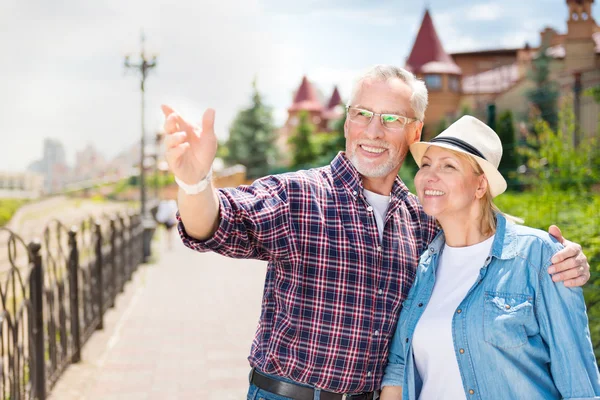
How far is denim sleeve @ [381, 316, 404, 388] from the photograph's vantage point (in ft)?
8.00

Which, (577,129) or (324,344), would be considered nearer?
(324,344)

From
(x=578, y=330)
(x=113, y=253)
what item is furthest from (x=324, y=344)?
(x=113, y=253)

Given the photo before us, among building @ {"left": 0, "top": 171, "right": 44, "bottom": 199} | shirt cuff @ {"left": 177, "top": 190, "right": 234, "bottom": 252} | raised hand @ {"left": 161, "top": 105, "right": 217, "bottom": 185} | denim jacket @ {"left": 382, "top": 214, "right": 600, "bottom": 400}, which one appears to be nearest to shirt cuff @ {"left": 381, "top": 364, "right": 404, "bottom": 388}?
denim jacket @ {"left": 382, "top": 214, "right": 600, "bottom": 400}

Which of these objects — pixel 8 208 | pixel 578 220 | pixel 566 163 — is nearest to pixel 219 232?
pixel 578 220

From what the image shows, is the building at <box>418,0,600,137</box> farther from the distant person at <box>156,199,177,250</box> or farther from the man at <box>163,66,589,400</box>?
the man at <box>163,66,589,400</box>

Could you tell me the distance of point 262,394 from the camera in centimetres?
245

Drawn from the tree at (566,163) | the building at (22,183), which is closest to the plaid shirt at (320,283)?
the tree at (566,163)

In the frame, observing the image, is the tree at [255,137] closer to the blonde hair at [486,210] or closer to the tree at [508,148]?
the tree at [508,148]

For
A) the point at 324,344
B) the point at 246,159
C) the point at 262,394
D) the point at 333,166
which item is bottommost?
the point at 246,159

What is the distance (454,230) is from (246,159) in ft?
149

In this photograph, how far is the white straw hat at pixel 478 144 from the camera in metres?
2.37

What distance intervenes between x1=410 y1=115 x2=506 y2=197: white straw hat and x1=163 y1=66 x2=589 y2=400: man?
237 mm

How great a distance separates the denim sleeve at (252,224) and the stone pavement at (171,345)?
332cm

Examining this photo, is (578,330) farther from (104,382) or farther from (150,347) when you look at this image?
(150,347)
